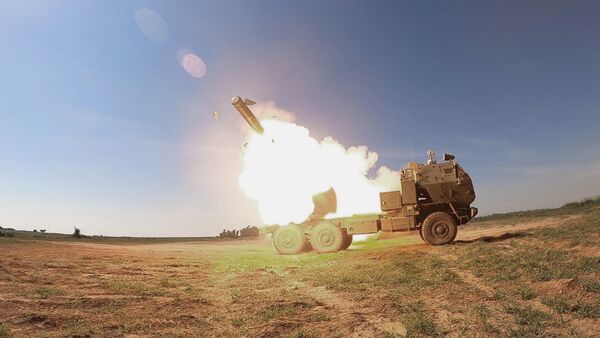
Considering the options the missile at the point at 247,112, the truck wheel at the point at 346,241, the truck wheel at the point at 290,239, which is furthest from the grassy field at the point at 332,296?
the missile at the point at 247,112

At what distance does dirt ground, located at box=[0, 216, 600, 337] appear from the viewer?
7312 millimetres

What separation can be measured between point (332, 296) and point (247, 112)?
13.4 meters

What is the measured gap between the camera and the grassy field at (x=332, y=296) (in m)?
7.32

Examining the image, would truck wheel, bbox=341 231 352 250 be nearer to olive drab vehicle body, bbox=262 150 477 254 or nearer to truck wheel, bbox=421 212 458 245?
olive drab vehicle body, bbox=262 150 477 254

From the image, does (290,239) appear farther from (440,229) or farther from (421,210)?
(440,229)

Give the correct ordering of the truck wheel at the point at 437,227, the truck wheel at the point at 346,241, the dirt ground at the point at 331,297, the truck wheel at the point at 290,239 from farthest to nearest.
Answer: the truck wheel at the point at 290,239 < the truck wheel at the point at 346,241 < the truck wheel at the point at 437,227 < the dirt ground at the point at 331,297

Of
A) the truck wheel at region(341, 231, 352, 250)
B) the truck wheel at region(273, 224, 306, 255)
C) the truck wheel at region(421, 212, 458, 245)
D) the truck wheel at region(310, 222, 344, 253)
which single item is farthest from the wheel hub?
the truck wheel at region(273, 224, 306, 255)

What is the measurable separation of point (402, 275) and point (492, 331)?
5049 mm

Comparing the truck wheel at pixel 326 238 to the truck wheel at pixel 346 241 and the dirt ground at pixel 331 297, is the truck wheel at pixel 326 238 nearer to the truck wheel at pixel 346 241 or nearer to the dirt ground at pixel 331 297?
the truck wheel at pixel 346 241

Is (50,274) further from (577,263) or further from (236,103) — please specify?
(577,263)

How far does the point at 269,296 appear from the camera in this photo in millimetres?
10359

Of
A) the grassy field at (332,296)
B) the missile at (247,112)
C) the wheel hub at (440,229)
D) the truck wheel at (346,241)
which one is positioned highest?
the missile at (247,112)

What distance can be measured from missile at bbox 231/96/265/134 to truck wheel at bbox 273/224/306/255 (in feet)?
18.9

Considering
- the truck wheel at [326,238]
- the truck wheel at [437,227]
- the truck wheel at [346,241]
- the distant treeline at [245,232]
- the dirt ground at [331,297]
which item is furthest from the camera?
the distant treeline at [245,232]
